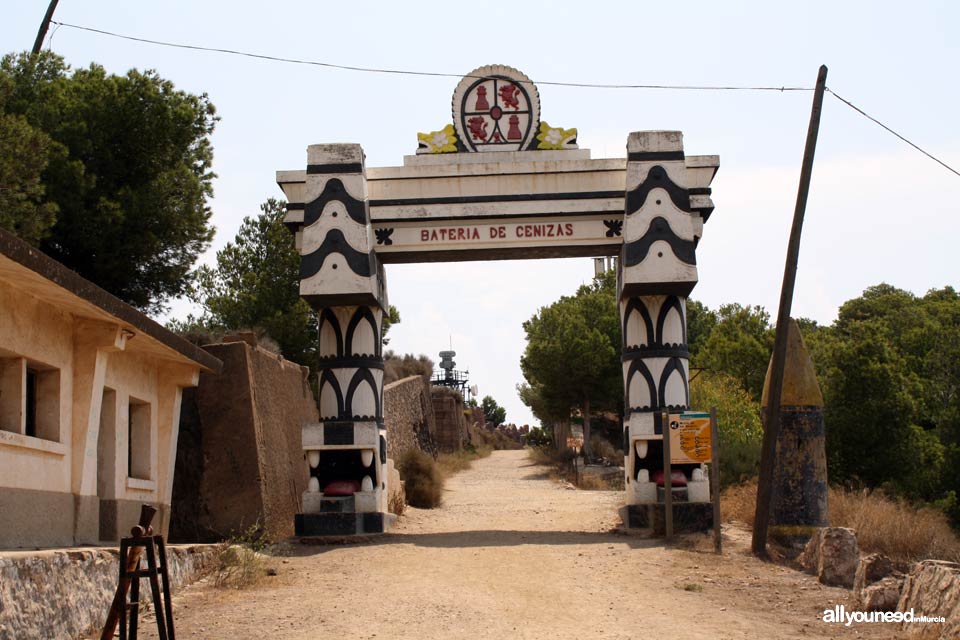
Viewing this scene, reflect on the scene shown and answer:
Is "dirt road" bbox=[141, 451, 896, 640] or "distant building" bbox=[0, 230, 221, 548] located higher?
"distant building" bbox=[0, 230, 221, 548]

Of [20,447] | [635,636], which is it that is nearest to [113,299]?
[20,447]

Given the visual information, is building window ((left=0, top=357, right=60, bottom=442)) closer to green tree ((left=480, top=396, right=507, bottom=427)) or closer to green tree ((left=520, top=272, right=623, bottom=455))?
green tree ((left=520, top=272, right=623, bottom=455))

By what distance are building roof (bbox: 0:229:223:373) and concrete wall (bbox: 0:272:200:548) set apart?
59 mm

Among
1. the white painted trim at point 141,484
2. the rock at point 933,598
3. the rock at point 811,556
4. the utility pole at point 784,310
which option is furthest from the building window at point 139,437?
the rock at point 933,598

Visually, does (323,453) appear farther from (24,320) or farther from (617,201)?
(24,320)

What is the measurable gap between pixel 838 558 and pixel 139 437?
9.56m

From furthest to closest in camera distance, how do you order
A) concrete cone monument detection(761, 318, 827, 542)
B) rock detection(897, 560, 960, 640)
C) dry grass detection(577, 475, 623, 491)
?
dry grass detection(577, 475, 623, 491) → concrete cone monument detection(761, 318, 827, 542) → rock detection(897, 560, 960, 640)

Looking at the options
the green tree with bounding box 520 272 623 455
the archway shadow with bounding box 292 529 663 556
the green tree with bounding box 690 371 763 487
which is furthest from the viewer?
the green tree with bounding box 520 272 623 455

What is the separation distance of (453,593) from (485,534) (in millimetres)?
6319

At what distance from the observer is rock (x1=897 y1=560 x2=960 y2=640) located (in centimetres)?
895

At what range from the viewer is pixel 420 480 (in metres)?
25.4

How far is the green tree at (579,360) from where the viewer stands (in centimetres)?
4269

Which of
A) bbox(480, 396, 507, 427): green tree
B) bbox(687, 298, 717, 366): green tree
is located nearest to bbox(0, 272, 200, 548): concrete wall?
bbox(687, 298, 717, 366): green tree

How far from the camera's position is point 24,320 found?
37.8 ft
